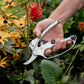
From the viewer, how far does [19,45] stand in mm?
1002

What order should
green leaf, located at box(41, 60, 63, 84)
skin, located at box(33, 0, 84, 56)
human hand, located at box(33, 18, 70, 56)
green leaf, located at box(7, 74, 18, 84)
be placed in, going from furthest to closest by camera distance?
skin, located at box(33, 0, 84, 56) → human hand, located at box(33, 18, 70, 56) → green leaf, located at box(7, 74, 18, 84) → green leaf, located at box(41, 60, 63, 84)

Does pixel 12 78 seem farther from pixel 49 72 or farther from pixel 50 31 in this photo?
pixel 50 31

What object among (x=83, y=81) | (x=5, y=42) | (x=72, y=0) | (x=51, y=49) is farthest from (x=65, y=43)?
(x=83, y=81)

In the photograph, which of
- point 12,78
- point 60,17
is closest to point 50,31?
point 60,17

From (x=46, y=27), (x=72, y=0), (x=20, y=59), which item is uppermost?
(x=72, y=0)

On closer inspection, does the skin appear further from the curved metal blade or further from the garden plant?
the curved metal blade

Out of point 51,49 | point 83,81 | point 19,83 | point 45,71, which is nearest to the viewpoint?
point 83,81

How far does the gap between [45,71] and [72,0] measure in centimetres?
79

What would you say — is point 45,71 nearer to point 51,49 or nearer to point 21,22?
point 51,49

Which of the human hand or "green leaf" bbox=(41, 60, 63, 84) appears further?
the human hand

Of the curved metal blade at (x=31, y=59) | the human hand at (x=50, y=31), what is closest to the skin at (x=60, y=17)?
the human hand at (x=50, y=31)

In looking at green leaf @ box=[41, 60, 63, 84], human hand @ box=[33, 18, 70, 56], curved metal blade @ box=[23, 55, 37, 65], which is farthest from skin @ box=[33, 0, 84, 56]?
green leaf @ box=[41, 60, 63, 84]

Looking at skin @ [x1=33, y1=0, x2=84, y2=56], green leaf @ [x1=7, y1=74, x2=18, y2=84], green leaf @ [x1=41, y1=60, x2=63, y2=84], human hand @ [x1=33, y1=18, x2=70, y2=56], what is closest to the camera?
green leaf @ [x1=41, y1=60, x2=63, y2=84]

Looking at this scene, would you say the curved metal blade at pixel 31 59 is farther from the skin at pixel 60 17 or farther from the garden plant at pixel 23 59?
the skin at pixel 60 17
